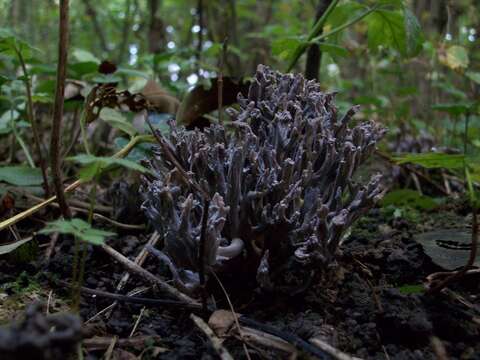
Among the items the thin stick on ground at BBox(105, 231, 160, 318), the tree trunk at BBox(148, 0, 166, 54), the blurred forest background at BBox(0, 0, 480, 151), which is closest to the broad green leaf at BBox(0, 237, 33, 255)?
the thin stick on ground at BBox(105, 231, 160, 318)

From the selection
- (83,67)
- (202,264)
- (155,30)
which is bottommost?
(202,264)

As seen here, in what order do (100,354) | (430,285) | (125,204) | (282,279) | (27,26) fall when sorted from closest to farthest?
(100,354) < (430,285) < (282,279) < (125,204) < (27,26)

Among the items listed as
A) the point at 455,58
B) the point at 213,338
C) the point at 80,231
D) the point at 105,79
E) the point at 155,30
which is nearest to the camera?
the point at 80,231

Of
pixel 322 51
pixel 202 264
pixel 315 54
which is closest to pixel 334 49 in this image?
pixel 322 51

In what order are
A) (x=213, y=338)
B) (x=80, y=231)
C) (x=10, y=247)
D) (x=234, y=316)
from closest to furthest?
(x=80, y=231) < (x=213, y=338) < (x=234, y=316) < (x=10, y=247)

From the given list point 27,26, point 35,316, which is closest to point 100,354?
point 35,316

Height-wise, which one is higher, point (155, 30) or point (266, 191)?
point (155, 30)

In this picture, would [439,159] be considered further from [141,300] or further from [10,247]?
[10,247]

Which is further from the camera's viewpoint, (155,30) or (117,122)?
(155,30)

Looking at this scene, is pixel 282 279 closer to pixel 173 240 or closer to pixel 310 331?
pixel 310 331
